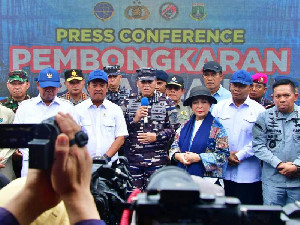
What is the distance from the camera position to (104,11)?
5.39 metres

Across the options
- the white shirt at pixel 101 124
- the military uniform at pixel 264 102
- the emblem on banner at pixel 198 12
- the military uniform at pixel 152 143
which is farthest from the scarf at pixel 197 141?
the emblem on banner at pixel 198 12

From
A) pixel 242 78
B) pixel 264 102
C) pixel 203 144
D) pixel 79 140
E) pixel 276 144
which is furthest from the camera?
pixel 264 102

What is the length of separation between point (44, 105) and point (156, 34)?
6.30ft

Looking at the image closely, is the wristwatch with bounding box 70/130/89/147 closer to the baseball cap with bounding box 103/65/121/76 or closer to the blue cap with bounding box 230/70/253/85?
the blue cap with bounding box 230/70/253/85

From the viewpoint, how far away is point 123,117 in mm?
4039

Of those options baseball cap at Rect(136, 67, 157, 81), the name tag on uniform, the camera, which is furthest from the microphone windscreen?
the camera

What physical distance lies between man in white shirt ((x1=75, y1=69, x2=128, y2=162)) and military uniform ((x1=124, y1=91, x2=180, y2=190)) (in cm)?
12

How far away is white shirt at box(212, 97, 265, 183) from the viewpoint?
3842mm

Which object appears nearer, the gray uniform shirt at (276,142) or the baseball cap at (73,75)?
the gray uniform shirt at (276,142)

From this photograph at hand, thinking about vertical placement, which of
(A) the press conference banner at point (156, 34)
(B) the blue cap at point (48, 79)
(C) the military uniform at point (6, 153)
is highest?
(A) the press conference banner at point (156, 34)

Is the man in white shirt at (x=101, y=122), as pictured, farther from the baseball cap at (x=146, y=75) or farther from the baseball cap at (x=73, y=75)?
the baseball cap at (x=73, y=75)

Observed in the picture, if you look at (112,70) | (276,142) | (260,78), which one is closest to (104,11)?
(112,70)

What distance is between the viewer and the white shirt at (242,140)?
3842mm

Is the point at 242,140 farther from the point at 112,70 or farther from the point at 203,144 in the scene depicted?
the point at 112,70
